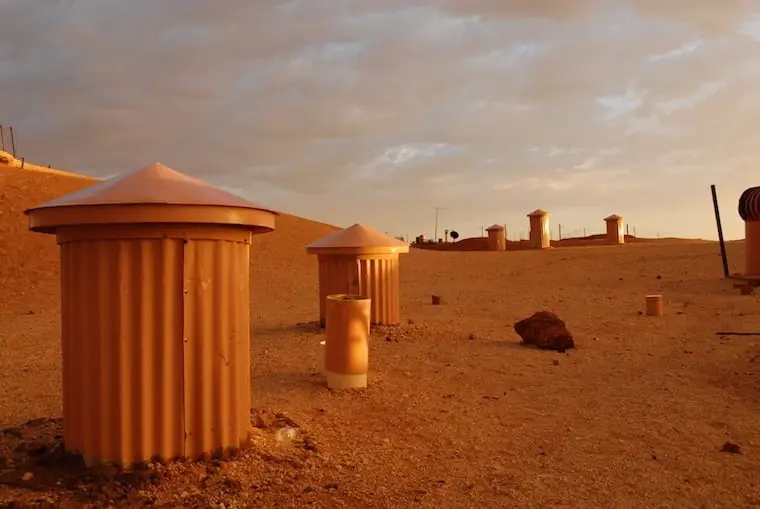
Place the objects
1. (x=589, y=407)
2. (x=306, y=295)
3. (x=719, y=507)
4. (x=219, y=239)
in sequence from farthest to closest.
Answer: (x=306, y=295) < (x=589, y=407) < (x=219, y=239) < (x=719, y=507)

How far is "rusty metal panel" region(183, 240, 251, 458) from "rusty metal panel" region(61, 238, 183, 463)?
0.07 metres

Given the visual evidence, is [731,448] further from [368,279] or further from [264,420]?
[368,279]

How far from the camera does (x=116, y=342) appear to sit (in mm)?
4082

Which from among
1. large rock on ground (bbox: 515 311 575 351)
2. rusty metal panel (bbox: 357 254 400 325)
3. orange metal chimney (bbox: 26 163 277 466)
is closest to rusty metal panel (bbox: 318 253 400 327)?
rusty metal panel (bbox: 357 254 400 325)

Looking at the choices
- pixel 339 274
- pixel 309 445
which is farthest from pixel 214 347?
pixel 339 274

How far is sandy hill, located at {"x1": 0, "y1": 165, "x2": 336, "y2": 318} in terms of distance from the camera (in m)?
19.7

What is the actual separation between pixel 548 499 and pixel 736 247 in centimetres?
2670

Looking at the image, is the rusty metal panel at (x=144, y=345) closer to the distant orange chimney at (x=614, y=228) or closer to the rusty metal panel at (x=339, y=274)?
the rusty metal panel at (x=339, y=274)

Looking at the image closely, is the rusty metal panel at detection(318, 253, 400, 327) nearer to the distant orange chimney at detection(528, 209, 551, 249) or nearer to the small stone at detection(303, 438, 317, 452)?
the small stone at detection(303, 438, 317, 452)

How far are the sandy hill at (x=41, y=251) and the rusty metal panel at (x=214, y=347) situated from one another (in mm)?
14492

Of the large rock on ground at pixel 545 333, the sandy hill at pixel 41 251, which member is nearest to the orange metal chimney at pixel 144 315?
the large rock on ground at pixel 545 333

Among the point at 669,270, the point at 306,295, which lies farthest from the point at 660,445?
the point at 669,270

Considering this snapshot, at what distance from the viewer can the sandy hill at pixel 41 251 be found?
1967cm

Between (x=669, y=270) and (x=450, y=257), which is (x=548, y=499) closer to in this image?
(x=669, y=270)
